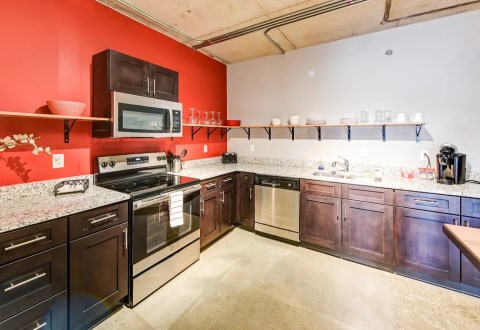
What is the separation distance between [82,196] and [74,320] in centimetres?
87

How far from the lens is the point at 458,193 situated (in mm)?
2137

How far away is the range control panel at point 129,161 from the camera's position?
237cm

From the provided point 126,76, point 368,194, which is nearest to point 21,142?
point 126,76

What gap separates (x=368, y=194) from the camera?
257 cm

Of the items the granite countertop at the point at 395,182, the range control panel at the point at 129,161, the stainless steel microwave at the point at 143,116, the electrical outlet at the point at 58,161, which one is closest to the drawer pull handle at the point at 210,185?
the granite countertop at the point at 395,182

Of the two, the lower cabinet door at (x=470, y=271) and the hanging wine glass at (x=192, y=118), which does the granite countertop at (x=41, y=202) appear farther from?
the lower cabinet door at (x=470, y=271)

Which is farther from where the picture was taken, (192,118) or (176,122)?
(192,118)

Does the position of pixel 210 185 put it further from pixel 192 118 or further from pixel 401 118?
pixel 401 118

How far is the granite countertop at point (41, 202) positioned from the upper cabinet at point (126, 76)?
0.96 meters

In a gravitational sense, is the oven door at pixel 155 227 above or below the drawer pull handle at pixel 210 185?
below

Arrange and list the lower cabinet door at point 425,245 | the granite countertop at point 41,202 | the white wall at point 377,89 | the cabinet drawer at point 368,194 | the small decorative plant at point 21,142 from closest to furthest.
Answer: the granite countertop at point 41,202 → the small decorative plant at point 21,142 → the lower cabinet door at point 425,245 → the cabinet drawer at point 368,194 → the white wall at point 377,89

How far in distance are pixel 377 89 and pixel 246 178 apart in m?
2.09

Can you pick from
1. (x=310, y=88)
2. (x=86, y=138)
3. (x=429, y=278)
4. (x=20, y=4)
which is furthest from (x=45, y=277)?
(x=310, y=88)

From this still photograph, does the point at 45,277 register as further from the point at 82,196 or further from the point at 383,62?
the point at 383,62
